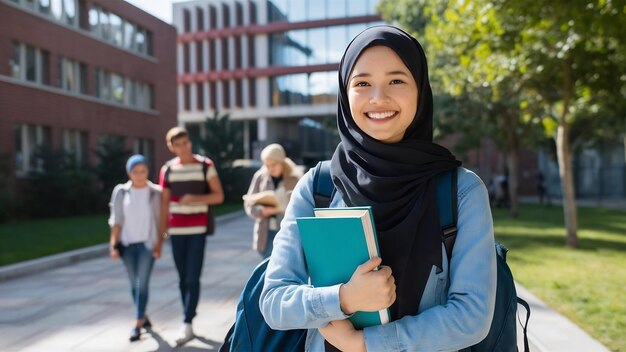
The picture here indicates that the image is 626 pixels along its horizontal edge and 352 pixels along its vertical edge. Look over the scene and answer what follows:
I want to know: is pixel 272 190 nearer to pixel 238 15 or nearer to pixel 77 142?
pixel 77 142

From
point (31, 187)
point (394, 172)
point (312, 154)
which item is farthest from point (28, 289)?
point (312, 154)

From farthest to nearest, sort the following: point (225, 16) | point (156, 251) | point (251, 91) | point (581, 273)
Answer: point (225, 16) < point (251, 91) < point (581, 273) < point (156, 251)

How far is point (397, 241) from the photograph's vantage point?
5.48 ft

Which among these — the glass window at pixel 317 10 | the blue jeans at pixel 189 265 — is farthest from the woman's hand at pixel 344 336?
the glass window at pixel 317 10

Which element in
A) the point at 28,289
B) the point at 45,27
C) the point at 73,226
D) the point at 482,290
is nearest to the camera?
the point at 482,290

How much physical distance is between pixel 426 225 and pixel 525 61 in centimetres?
1063

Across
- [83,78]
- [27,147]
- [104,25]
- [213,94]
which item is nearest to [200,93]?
[213,94]

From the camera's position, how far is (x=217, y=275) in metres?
10.0

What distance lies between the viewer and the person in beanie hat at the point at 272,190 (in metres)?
6.68

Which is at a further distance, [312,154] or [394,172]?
[312,154]

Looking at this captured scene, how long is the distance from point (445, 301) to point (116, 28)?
104ft

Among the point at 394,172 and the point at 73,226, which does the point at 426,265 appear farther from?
the point at 73,226

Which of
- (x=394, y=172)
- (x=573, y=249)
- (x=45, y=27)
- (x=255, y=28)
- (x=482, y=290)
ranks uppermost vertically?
(x=255, y=28)

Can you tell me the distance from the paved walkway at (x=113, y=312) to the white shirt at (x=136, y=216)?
3.21 ft
